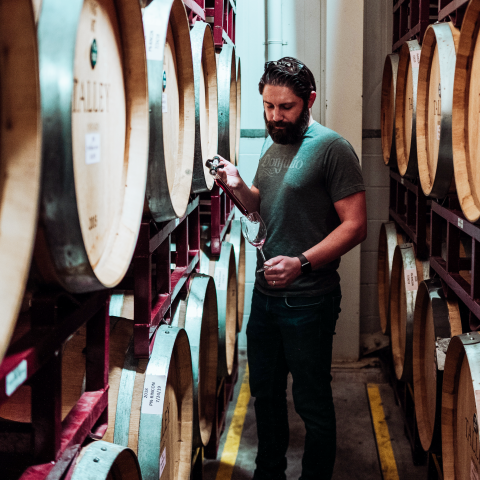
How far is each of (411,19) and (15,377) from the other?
12.8 feet

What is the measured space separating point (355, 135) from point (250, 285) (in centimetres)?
166

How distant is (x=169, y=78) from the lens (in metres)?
1.90

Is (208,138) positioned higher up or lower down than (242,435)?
higher up

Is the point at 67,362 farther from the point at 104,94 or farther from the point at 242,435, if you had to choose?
the point at 242,435

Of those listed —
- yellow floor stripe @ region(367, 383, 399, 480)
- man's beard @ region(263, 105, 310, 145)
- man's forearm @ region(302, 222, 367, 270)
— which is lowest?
yellow floor stripe @ region(367, 383, 399, 480)

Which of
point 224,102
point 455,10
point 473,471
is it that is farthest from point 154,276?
point 455,10

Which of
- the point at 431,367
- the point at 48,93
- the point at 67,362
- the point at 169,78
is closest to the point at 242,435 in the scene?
the point at 431,367

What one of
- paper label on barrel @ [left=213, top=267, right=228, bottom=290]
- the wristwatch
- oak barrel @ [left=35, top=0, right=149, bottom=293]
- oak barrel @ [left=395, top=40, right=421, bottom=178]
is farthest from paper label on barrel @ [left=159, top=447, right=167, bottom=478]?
oak barrel @ [left=395, top=40, right=421, bottom=178]

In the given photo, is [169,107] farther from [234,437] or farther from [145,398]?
[234,437]

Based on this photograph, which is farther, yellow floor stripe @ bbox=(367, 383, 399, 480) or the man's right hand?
yellow floor stripe @ bbox=(367, 383, 399, 480)

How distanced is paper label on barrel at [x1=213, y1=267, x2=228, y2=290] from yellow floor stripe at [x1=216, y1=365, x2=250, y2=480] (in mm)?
1160

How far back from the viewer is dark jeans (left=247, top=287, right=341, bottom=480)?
2822 mm

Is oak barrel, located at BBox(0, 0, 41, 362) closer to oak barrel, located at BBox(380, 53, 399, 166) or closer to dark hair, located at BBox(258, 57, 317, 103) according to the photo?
dark hair, located at BBox(258, 57, 317, 103)

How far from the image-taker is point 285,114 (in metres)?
2.79
